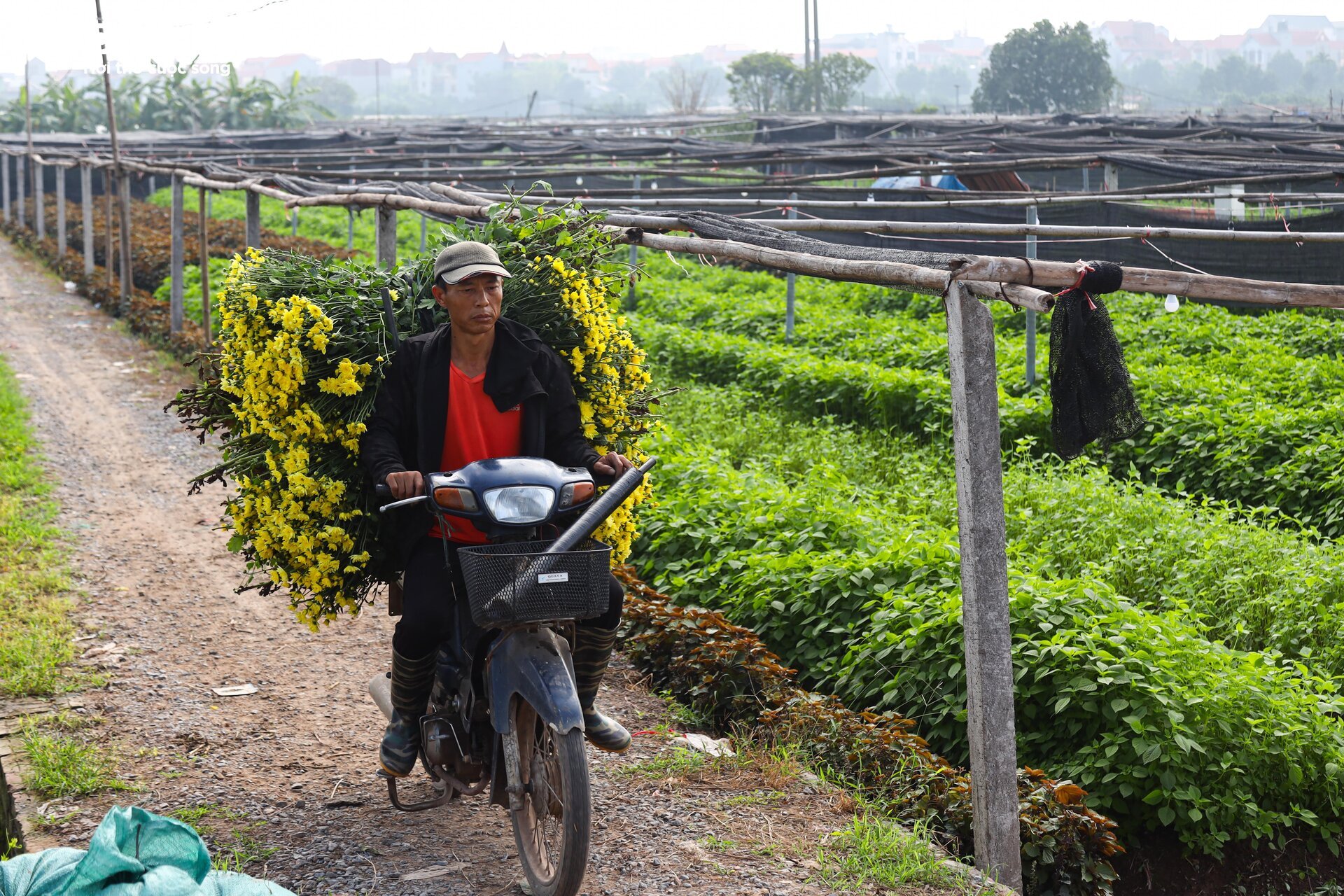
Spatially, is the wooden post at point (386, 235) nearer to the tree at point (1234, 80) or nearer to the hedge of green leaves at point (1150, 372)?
the hedge of green leaves at point (1150, 372)

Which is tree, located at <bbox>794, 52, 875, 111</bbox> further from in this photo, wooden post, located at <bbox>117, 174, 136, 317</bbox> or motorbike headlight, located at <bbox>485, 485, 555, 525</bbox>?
motorbike headlight, located at <bbox>485, 485, 555, 525</bbox>

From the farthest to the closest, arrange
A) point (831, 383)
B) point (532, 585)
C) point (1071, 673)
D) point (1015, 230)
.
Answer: point (831, 383), point (1015, 230), point (1071, 673), point (532, 585)

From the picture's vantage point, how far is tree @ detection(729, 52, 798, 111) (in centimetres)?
6109

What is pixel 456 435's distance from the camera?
3.88 metres

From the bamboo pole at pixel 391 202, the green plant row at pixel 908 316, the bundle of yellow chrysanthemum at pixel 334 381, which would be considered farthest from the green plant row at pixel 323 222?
the bundle of yellow chrysanthemum at pixel 334 381

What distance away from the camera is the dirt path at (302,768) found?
3.96m

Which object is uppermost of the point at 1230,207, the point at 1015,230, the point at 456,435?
the point at 1230,207

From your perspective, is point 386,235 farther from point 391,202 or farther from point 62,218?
point 62,218

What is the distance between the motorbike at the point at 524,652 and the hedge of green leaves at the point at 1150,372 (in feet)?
17.5

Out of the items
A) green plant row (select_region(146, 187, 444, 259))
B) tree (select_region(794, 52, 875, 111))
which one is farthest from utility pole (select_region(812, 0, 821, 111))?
green plant row (select_region(146, 187, 444, 259))

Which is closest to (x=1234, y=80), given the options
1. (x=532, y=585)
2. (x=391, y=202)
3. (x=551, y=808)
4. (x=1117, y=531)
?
(x=391, y=202)

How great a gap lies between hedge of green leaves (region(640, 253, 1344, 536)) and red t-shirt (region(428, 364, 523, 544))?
528 centimetres

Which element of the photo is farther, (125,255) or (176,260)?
(125,255)

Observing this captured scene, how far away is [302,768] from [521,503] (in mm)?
1793
